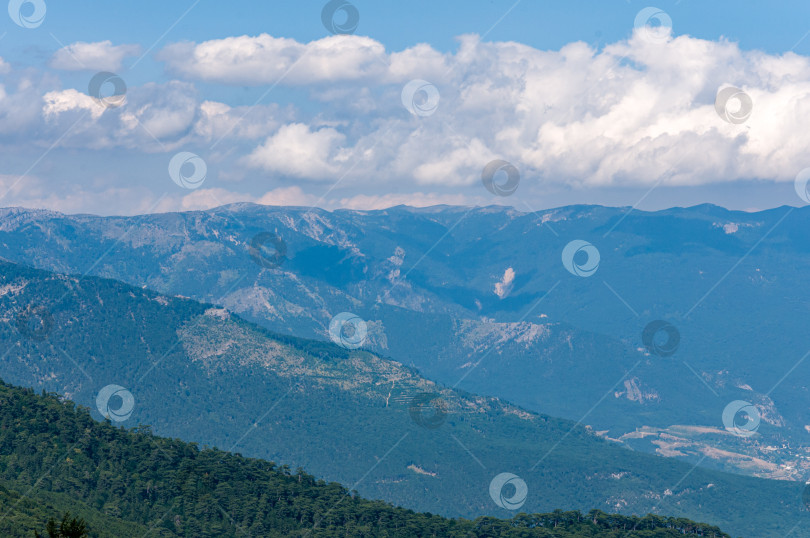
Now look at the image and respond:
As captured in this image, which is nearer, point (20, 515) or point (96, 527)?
point (20, 515)

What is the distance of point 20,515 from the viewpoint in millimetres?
169375

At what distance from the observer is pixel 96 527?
631ft

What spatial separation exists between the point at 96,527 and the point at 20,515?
82.2ft
